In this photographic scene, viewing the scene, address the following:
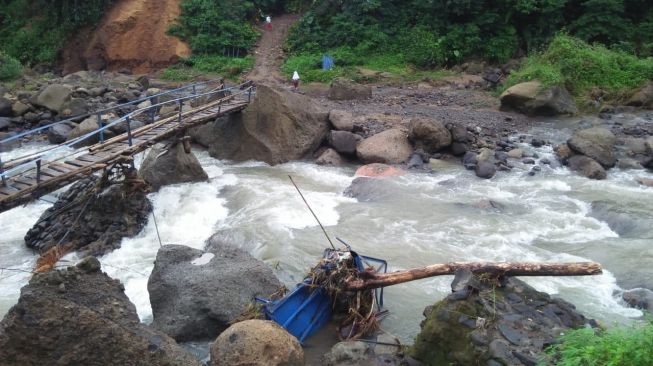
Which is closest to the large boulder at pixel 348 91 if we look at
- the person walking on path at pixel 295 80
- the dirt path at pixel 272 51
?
the person walking on path at pixel 295 80

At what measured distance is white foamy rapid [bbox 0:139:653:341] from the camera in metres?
9.41

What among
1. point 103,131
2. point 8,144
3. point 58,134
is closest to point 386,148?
point 103,131

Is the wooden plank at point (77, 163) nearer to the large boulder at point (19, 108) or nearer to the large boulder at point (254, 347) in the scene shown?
the large boulder at point (254, 347)

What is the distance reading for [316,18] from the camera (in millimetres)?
28203

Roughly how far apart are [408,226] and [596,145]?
6.72 metres

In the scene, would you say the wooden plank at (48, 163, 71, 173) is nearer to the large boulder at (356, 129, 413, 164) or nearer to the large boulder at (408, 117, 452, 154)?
the large boulder at (356, 129, 413, 164)

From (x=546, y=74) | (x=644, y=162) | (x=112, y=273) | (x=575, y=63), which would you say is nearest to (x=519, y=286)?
(x=112, y=273)

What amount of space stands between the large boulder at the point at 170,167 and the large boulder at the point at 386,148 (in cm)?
439

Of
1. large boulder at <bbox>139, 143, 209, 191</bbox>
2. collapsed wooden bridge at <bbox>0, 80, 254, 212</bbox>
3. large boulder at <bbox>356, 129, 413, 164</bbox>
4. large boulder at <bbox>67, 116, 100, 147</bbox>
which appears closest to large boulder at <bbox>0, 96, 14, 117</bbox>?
large boulder at <bbox>67, 116, 100, 147</bbox>

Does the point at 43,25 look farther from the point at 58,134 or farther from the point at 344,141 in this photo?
the point at 344,141

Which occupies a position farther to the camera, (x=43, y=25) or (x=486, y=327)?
(x=43, y=25)

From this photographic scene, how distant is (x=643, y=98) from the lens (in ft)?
64.6

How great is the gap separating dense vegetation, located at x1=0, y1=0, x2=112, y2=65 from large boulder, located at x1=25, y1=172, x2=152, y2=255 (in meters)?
19.8

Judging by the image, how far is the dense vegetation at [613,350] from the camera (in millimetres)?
4887
